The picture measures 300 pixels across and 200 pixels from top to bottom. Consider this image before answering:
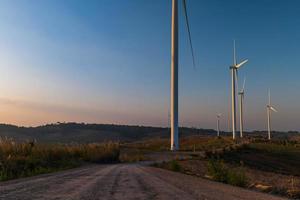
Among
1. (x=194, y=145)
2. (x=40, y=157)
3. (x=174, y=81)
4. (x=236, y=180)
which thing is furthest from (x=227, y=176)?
(x=194, y=145)

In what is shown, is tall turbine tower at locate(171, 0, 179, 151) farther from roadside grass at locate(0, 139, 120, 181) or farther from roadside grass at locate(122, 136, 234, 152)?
roadside grass at locate(122, 136, 234, 152)

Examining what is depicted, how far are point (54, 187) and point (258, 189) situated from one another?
293 inches

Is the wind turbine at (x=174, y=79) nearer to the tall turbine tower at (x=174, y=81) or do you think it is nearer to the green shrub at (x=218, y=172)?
the tall turbine tower at (x=174, y=81)

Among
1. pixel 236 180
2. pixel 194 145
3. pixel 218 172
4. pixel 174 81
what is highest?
pixel 174 81

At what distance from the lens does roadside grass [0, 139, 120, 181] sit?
949 inches

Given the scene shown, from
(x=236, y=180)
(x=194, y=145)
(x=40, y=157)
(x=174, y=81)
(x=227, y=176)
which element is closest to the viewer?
(x=236, y=180)

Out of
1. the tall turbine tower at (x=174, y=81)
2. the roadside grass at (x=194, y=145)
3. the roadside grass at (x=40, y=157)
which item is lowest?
the roadside grass at (x=40, y=157)

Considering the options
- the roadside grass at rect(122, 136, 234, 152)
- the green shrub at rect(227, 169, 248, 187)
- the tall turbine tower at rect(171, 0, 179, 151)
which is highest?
the tall turbine tower at rect(171, 0, 179, 151)

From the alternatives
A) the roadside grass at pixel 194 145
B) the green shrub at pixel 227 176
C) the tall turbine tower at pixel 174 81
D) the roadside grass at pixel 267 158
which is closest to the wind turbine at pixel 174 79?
the tall turbine tower at pixel 174 81

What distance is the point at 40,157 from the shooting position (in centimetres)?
3130

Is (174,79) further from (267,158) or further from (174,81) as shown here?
(267,158)

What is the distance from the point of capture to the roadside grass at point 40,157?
24109 mm

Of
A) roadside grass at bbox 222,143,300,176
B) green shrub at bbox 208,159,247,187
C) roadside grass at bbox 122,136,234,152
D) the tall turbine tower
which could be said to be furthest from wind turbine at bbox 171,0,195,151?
green shrub at bbox 208,159,247,187

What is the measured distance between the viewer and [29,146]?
107 feet
